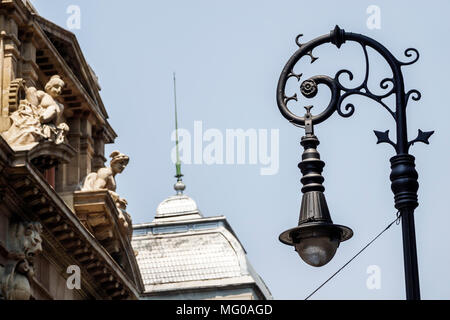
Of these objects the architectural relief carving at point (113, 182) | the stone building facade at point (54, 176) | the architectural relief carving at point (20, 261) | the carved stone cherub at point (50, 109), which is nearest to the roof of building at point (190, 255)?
the stone building facade at point (54, 176)

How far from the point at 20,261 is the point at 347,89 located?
588 inches

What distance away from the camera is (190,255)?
58531 mm

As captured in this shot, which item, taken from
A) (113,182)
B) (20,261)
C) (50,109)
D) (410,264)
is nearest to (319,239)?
(410,264)

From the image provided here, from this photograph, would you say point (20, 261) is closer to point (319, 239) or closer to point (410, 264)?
point (319, 239)

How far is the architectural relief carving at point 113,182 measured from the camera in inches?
1457

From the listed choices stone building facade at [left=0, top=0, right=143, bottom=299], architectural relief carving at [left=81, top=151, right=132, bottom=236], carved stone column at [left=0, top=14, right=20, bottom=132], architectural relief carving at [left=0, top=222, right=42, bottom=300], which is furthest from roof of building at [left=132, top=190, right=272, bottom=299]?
architectural relief carving at [left=0, top=222, right=42, bottom=300]

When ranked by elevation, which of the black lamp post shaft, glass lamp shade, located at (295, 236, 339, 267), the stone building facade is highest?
the stone building facade

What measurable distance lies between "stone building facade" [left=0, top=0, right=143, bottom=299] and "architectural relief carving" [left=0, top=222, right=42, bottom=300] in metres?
0.02

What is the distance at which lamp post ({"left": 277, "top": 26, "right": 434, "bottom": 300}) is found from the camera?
1606cm

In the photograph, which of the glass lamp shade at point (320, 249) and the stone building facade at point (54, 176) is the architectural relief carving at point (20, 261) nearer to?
the stone building facade at point (54, 176)

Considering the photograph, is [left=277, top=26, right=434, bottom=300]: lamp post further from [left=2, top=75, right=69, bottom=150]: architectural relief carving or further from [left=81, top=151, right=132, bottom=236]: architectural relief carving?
[left=81, top=151, right=132, bottom=236]: architectural relief carving
